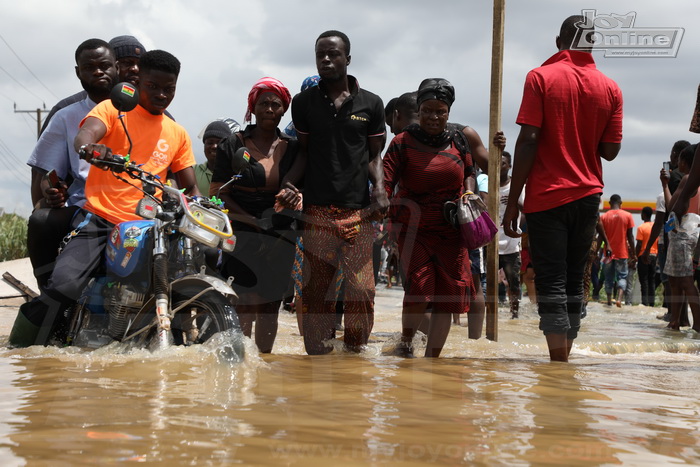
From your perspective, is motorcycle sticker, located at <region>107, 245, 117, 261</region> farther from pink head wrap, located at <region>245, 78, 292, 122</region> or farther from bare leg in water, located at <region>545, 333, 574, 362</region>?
bare leg in water, located at <region>545, 333, 574, 362</region>

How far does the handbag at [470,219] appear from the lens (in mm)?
5047

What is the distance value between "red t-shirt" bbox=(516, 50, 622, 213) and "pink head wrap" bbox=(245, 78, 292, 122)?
4.95ft

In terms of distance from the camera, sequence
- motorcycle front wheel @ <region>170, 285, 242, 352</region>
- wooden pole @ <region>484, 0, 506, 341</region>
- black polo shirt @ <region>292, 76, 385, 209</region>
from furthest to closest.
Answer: wooden pole @ <region>484, 0, 506, 341</region>, black polo shirt @ <region>292, 76, 385, 209</region>, motorcycle front wheel @ <region>170, 285, 242, 352</region>

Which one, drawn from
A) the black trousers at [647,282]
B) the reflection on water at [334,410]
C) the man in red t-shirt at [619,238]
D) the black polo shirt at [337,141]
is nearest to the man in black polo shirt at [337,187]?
the black polo shirt at [337,141]

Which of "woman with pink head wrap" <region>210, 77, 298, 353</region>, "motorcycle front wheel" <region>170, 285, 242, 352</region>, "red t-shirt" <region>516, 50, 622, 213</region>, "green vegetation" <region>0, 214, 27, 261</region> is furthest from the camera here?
"green vegetation" <region>0, 214, 27, 261</region>

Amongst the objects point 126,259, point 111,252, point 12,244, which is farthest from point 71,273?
point 12,244

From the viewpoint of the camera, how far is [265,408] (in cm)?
293

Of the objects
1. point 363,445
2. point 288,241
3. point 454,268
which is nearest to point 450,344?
point 454,268

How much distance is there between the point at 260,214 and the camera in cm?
520

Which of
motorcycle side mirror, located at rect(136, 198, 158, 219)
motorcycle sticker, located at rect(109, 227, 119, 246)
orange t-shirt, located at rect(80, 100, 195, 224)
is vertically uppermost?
orange t-shirt, located at rect(80, 100, 195, 224)

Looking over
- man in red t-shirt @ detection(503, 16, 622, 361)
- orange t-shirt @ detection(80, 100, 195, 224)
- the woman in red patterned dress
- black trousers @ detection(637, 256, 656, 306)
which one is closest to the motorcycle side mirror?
orange t-shirt @ detection(80, 100, 195, 224)

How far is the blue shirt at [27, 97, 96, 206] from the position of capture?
5.03 meters

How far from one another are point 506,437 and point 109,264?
268 cm

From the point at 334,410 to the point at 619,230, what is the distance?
1191 centimetres
